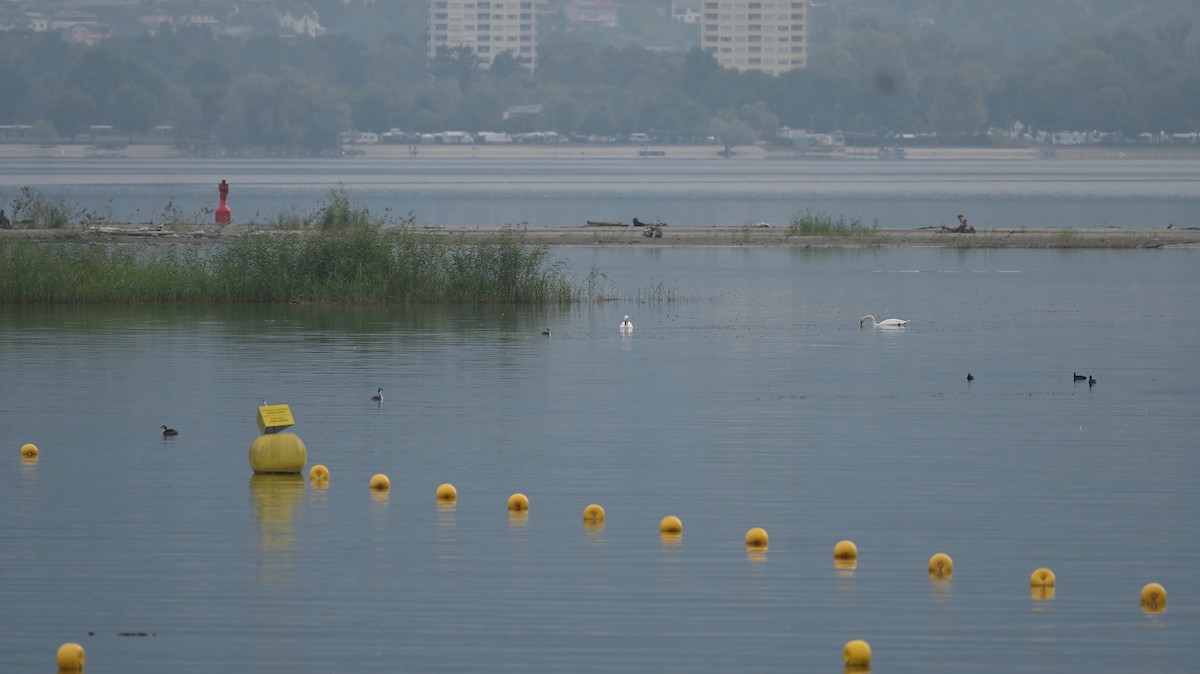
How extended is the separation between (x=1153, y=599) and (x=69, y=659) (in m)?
8.13

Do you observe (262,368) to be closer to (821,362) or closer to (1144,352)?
(821,362)

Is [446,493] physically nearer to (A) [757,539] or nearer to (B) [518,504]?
(B) [518,504]

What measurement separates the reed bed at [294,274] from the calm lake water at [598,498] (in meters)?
3.25

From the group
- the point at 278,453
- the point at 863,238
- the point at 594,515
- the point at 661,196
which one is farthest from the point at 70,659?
the point at 661,196

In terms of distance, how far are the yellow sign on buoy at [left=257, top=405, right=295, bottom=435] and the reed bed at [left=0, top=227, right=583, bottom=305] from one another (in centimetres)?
1963

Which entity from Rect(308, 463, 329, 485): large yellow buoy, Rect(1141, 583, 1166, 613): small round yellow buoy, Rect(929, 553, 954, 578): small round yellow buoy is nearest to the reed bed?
Rect(308, 463, 329, 485): large yellow buoy

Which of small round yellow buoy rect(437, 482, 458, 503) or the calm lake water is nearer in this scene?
the calm lake water

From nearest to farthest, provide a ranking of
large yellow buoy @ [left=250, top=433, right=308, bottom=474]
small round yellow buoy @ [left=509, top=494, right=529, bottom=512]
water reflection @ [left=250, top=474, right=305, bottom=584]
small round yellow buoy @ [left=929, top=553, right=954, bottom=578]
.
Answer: small round yellow buoy @ [left=929, top=553, right=954, bottom=578]
water reflection @ [left=250, top=474, right=305, bottom=584]
small round yellow buoy @ [left=509, top=494, right=529, bottom=512]
large yellow buoy @ [left=250, top=433, right=308, bottom=474]

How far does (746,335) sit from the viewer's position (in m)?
36.9

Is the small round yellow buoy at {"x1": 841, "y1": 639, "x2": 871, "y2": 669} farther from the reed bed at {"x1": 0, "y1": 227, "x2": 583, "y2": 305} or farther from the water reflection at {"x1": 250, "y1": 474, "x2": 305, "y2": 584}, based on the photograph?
the reed bed at {"x1": 0, "y1": 227, "x2": 583, "y2": 305}

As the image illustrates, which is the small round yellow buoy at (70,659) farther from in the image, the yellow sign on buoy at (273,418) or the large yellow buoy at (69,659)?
the yellow sign on buoy at (273,418)

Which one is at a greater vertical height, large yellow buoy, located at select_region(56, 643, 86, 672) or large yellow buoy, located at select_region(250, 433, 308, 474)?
large yellow buoy, located at select_region(250, 433, 308, 474)

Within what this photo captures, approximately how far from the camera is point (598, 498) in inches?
781

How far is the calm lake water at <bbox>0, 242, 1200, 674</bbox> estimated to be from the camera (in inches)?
574
